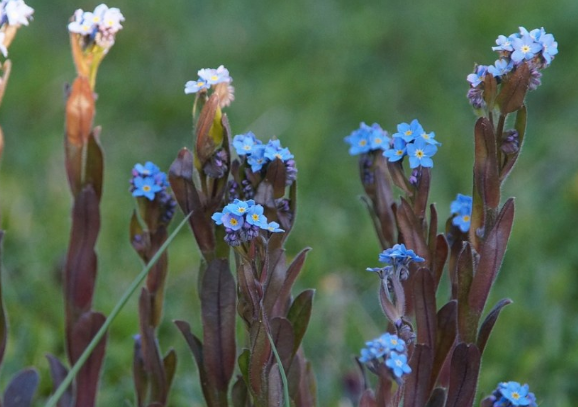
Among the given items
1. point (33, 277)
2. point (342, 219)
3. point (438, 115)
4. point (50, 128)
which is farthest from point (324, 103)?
point (33, 277)

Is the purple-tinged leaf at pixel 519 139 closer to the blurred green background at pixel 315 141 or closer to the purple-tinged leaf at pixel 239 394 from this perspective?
the purple-tinged leaf at pixel 239 394

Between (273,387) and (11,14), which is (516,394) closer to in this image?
(273,387)

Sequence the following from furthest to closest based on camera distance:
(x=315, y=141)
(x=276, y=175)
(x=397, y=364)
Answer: (x=315, y=141) < (x=276, y=175) < (x=397, y=364)

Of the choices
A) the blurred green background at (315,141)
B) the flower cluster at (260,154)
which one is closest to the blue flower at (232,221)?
the flower cluster at (260,154)

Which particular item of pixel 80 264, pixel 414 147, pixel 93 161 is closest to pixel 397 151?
pixel 414 147

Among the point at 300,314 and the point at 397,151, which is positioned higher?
the point at 397,151
